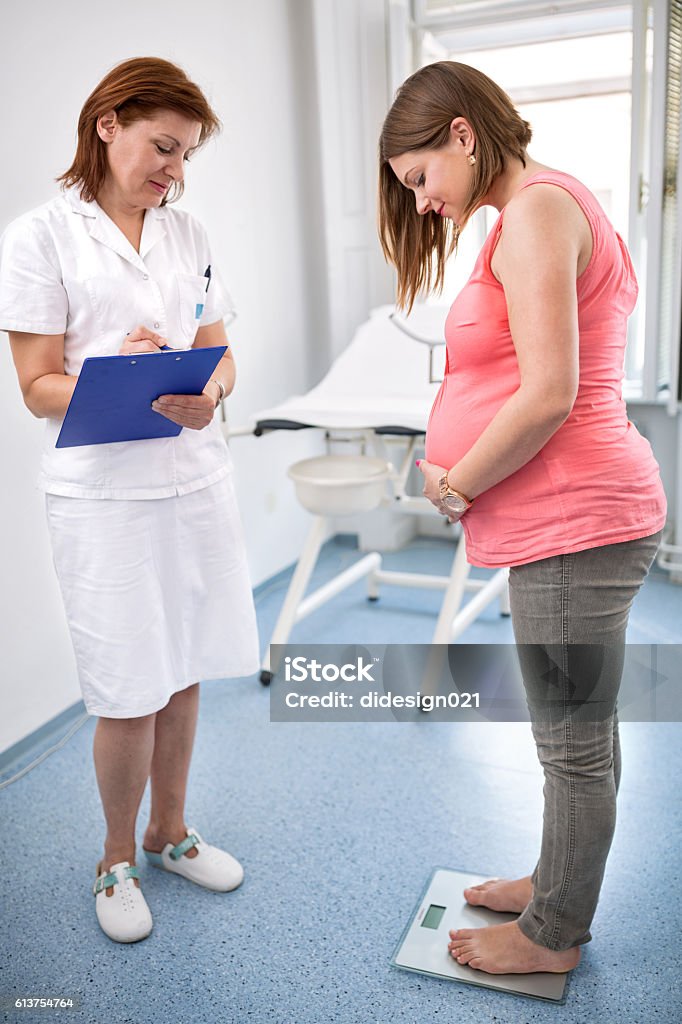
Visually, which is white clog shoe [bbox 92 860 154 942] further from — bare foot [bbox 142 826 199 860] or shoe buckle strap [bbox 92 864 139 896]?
bare foot [bbox 142 826 199 860]

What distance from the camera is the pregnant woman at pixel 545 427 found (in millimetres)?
1037

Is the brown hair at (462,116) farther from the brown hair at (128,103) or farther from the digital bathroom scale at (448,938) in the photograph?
the digital bathroom scale at (448,938)

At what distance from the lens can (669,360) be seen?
3.09 m

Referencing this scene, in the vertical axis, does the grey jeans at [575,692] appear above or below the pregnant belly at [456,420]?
below

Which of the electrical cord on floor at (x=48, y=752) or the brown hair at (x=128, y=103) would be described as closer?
the brown hair at (x=128, y=103)

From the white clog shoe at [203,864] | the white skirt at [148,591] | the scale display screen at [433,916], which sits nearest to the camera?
the white skirt at [148,591]

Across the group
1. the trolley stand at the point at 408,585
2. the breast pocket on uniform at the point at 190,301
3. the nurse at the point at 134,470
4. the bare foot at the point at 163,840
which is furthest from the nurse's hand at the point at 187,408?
the trolley stand at the point at 408,585

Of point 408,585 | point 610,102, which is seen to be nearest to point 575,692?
point 408,585

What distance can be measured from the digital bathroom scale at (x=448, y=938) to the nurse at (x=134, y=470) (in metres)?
0.36

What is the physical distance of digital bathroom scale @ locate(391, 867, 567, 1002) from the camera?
1.40 m

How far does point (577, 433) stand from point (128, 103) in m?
0.82

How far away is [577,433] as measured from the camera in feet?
3.69

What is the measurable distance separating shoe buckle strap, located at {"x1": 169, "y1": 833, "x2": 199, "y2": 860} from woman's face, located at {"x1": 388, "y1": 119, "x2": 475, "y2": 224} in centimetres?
122

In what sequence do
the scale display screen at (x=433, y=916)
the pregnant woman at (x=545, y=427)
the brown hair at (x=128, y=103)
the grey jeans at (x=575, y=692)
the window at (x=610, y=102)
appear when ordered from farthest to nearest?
the window at (x=610, y=102) < the scale display screen at (x=433, y=916) < the brown hair at (x=128, y=103) < the grey jeans at (x=575, y=692) < the pregnant woman at (x=545, y=427)
